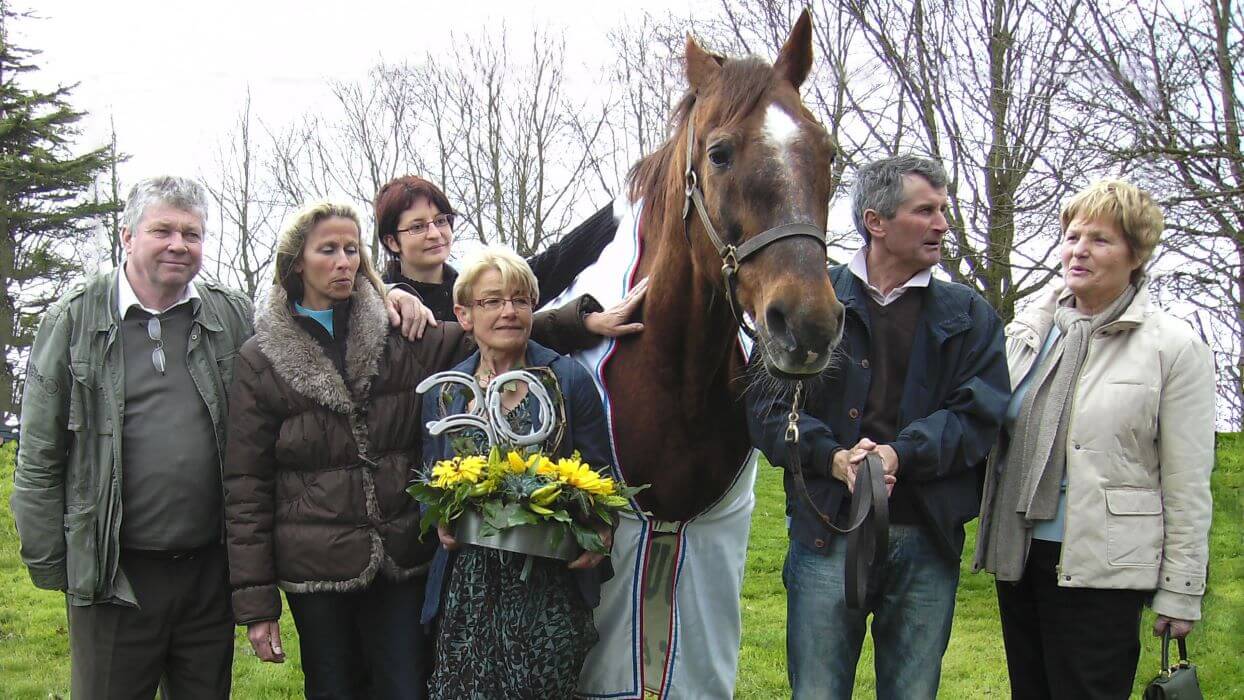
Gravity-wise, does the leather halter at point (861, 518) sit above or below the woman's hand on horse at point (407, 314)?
below

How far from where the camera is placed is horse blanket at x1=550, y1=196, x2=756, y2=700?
282 cm

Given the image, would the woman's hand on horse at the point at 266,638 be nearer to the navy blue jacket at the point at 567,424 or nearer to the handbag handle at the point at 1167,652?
the navy blue jacket at the point at 567,424

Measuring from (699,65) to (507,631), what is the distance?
1.69 meters

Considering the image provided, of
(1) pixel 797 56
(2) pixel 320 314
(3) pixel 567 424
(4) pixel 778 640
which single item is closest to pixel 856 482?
(3) pixel 567 424

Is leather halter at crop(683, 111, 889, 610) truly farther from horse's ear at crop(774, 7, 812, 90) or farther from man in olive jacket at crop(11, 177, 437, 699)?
man in olive jacket at crop(11, 177, 437, 699)

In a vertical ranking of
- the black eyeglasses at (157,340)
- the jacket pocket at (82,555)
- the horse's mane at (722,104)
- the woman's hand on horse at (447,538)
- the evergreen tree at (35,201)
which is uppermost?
the evergreen tree at (35,201)

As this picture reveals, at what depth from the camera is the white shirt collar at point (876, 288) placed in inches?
99.4

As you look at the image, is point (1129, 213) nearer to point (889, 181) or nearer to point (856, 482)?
point (889, 181)

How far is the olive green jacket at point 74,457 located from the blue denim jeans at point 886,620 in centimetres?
198

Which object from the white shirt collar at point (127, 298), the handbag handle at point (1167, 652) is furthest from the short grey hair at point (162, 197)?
the handbag handle at point (1167, 652)

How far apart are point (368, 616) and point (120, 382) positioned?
101cm

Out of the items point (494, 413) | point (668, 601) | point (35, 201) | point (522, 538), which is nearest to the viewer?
point (522, 538)

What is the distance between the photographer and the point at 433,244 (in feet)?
11.1

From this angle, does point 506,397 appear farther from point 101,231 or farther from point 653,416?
point 101,231
